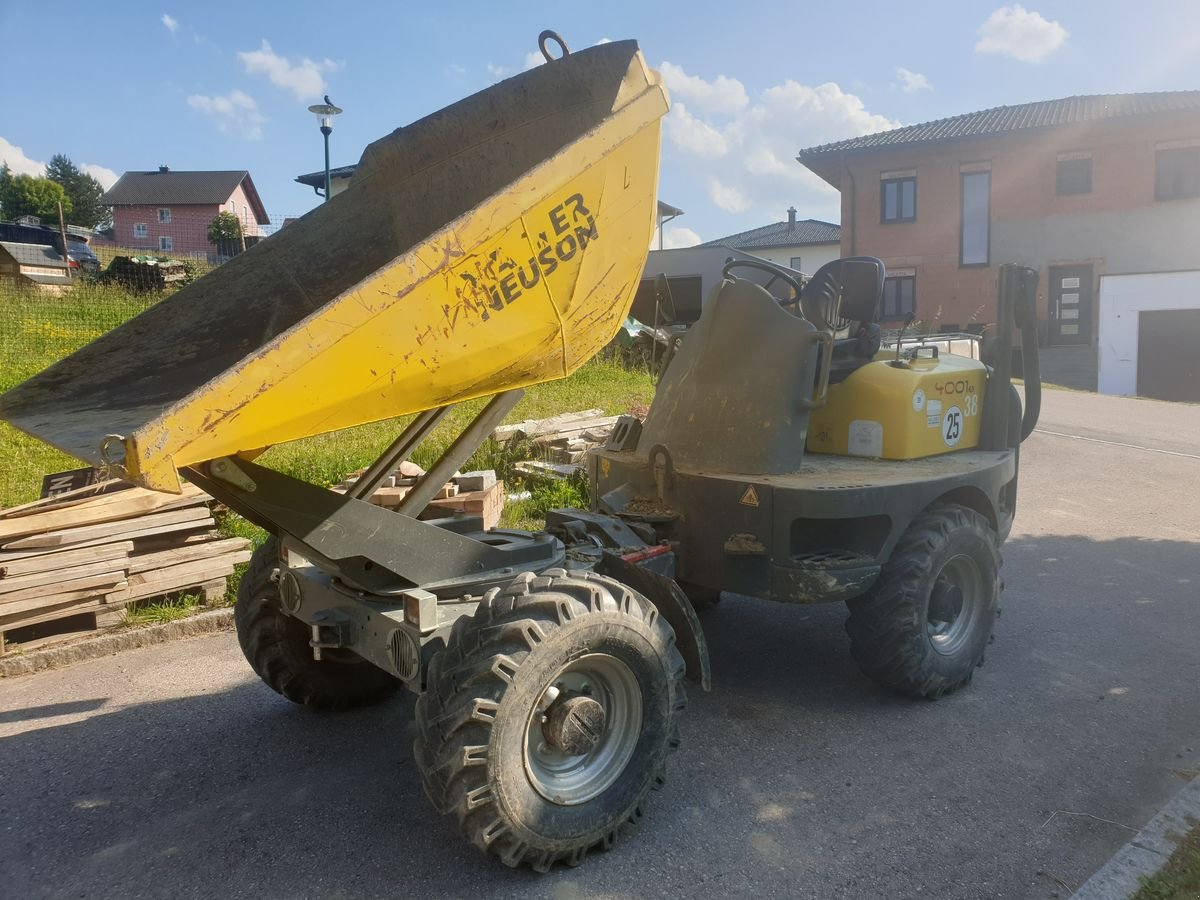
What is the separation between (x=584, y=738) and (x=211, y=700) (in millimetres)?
2548

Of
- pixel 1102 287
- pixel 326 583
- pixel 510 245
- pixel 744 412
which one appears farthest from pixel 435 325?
pixel 1102 287

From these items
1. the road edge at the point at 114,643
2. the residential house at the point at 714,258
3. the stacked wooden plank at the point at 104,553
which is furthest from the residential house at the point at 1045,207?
the road edge at the point at 114,643

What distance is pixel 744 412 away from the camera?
4.67 meters

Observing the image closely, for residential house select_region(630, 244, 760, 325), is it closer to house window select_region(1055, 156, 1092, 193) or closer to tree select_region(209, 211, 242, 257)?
house window select_region(1055, 156, 1092, 193)

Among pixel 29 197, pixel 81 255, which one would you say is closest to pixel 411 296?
pixel 81 255

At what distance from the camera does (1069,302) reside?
29.7 meters

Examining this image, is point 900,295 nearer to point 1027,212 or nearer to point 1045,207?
point 1027,212

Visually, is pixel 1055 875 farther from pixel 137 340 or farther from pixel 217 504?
pixel 217 504

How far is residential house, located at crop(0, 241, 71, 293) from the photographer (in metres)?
16.5

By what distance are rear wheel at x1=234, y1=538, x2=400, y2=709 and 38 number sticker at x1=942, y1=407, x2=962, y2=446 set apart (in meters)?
3.46

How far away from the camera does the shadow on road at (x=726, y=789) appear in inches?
131

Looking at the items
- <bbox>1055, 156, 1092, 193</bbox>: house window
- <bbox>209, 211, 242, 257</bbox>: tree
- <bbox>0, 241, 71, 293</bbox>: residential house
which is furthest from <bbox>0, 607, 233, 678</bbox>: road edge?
<bbox>209, 211, 242, 257</bbox>: tree

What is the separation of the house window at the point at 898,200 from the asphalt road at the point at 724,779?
28.0 meters

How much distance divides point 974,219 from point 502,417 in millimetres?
30694
